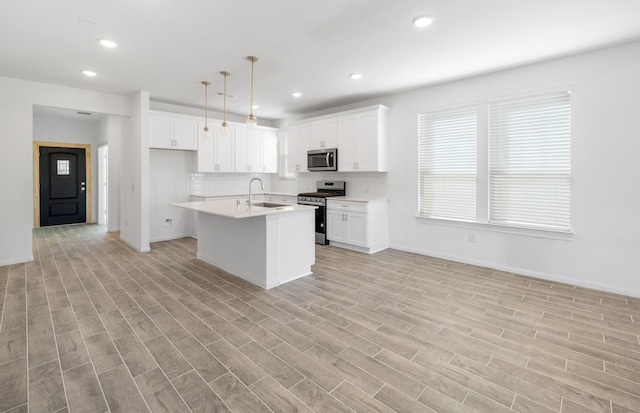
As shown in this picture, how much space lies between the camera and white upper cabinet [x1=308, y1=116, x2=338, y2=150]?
5.93 m

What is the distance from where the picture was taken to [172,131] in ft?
19.3

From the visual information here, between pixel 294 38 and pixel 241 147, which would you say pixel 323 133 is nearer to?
pixel 241 147

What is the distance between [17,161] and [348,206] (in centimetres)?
491

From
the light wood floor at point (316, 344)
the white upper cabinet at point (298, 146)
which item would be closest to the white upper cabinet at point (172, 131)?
the white upper cabinet at point (298, 146)

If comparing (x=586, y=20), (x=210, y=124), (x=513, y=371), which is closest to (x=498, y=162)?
(x=586, y=20)

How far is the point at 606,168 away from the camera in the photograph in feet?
11.5

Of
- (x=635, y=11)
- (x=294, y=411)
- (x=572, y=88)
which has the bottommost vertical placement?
(x=294, y=411)

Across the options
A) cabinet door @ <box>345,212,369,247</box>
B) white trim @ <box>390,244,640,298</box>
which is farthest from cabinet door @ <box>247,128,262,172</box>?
white trim @ <box>390,244,640,298</box>

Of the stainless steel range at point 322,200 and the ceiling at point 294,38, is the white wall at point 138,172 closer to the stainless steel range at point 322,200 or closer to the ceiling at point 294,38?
the ceiling at point 294,38

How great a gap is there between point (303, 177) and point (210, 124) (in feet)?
7.17

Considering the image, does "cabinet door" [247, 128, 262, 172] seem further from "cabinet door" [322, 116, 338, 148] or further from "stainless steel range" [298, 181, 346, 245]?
"cabinet door" [322, 116, 338, 148]

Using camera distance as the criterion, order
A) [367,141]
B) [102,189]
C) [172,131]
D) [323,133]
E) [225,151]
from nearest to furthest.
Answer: [367,141], [172,131], [323,133], [225,151], [102,189]

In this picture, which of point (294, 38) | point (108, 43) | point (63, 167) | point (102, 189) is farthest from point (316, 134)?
point (63, 167)

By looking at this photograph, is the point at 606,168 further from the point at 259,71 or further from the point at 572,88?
the point at 259,71
